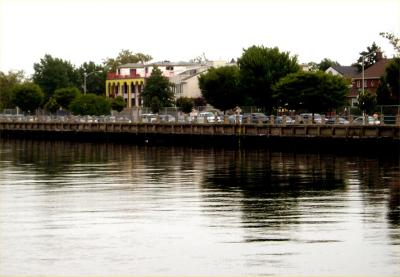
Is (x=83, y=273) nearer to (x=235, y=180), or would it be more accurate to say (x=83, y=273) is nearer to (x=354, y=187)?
(x=354, y=187)

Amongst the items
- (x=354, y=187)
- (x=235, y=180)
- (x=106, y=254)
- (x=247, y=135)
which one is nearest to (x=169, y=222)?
(x=106, y=254)

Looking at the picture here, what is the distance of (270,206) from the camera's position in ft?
126

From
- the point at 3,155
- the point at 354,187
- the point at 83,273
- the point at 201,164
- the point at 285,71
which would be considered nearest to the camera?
the point at 83,273

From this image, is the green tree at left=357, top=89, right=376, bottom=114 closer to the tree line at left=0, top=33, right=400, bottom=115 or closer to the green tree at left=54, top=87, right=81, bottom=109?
the tree line at left=0, top=33, right=400, bottom=115

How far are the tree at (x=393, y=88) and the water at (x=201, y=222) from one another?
6535cm

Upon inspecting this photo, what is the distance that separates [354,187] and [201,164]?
70.8 feet

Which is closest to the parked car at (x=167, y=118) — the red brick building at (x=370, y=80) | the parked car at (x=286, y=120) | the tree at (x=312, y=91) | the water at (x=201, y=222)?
the tree at (x=312, y=91)

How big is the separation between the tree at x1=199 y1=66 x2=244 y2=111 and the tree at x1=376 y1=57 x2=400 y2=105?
855 inches

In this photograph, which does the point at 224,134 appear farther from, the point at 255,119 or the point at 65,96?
the point at 65,96

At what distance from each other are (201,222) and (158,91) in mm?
136141

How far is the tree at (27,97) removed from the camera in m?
178

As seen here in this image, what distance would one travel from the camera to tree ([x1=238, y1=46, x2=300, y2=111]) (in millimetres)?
132125

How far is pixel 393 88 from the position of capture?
417 ft

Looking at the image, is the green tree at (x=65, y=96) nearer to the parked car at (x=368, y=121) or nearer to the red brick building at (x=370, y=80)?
the red brick building at (x=370, y=80)
